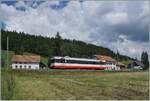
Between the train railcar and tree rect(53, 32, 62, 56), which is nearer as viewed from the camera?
the train railcar

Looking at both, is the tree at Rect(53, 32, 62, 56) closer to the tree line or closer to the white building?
the tree line

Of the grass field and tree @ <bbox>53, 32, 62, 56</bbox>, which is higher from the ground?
tree @ <bbox>53, 32, 62, 56</bbox>

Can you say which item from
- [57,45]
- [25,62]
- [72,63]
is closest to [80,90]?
[72,63]

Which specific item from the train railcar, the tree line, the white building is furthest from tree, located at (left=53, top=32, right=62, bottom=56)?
the train railcar

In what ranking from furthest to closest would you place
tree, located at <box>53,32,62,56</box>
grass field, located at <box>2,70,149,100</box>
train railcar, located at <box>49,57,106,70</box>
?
tree, located at <box>53,32,62,56</box> < train railcar, located at <box>49,57,106,70</box> < grass field, located at <box>2,70,149,100</box>

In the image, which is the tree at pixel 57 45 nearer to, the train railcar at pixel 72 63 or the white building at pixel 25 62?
the white building at pixel 25 62

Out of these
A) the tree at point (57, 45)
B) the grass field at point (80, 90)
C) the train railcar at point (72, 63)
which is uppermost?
the tree at point (57, 45)

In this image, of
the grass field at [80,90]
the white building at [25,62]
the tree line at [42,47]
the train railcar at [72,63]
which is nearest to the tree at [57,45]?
the tree line at [42,47]

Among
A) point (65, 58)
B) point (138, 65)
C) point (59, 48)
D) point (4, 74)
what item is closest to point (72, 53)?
point (59, 48)

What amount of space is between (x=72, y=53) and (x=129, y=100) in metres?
68.3

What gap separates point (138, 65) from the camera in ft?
297

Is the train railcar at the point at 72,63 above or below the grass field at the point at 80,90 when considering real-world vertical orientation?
above

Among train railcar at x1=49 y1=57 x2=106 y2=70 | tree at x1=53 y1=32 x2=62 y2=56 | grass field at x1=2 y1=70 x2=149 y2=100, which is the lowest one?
grass field at x1=2 y1=70 x2=149 y2=100

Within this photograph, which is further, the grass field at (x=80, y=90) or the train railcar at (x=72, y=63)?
the train railcar at (x=72, y=63)
